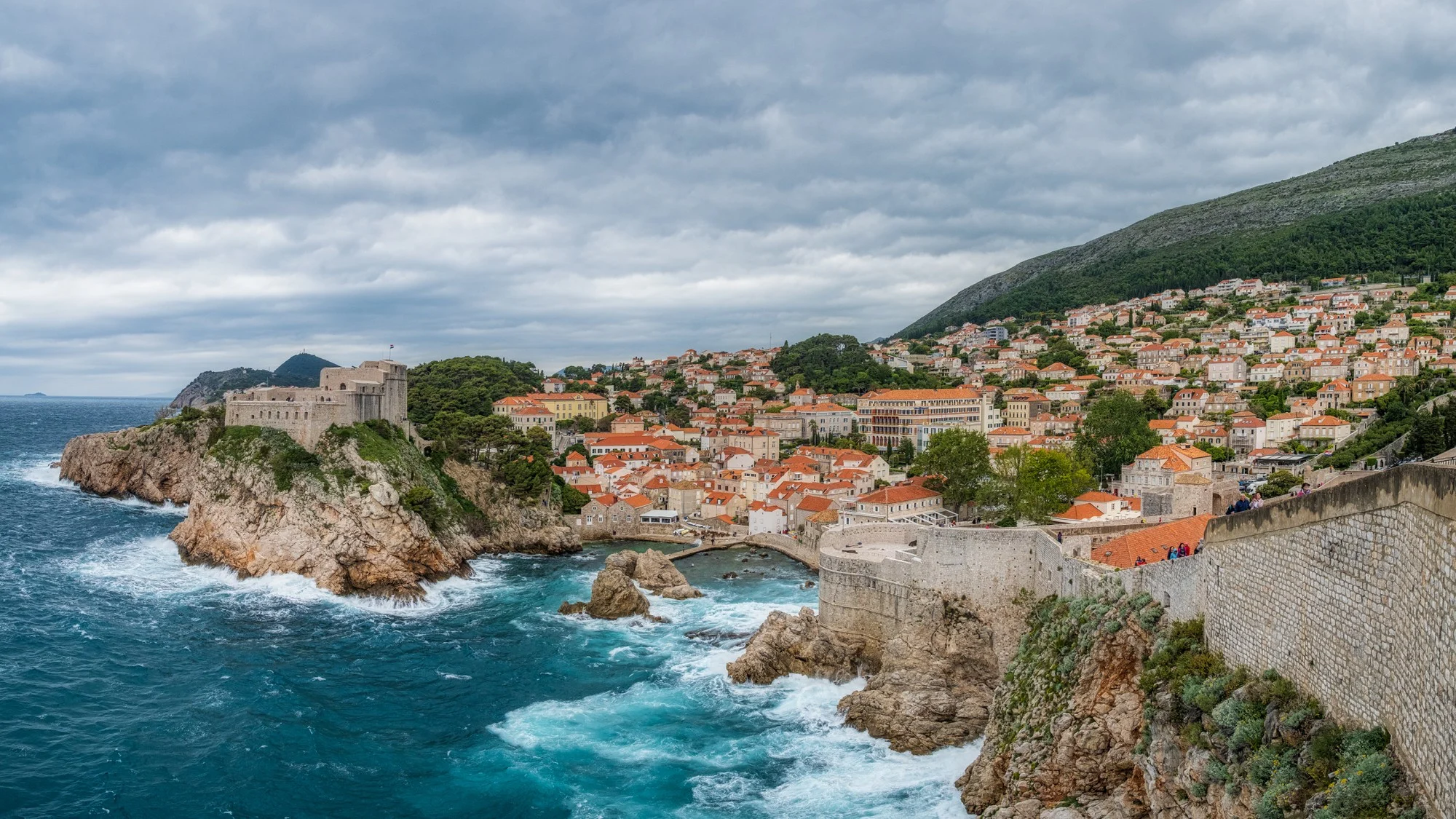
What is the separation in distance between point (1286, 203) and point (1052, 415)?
103 m

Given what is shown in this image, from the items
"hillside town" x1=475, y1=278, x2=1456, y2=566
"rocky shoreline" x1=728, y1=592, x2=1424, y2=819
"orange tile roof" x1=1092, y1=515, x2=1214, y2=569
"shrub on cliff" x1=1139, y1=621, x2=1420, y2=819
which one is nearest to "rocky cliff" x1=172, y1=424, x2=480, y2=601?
"hillside town" x1=475, y1=278, x2=1456, y2=566

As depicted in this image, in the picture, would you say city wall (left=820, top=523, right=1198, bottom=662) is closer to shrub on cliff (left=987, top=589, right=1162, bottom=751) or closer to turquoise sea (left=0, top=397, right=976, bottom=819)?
shrub on cliff (left=987, top=589, right=1162, bottom=751)

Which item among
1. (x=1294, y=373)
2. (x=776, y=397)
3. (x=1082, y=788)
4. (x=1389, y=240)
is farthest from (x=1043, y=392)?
(x=1082, y=788)

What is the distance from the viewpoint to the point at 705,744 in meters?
21.8

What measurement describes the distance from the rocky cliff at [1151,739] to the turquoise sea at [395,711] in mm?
2689

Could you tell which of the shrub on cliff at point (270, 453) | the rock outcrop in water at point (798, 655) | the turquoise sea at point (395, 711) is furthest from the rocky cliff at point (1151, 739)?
the shrub on cliff at point (270, 453)

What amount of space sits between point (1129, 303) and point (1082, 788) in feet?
420

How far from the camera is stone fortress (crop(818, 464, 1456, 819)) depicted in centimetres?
738

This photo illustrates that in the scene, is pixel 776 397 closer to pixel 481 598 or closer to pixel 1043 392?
pixel 1043 392

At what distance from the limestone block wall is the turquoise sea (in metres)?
8.92

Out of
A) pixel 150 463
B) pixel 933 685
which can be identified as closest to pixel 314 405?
pixel 150 463

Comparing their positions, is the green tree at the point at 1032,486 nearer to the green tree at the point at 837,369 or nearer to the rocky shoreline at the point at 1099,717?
the rocky shoreline at the point at 1099,717

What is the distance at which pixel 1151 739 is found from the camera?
508 inches

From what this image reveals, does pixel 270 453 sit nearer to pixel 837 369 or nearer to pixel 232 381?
pixel 837 369
